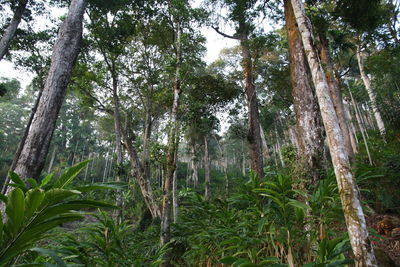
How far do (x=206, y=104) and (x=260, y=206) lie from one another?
8.89 metres

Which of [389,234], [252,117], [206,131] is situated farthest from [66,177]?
[206,131]

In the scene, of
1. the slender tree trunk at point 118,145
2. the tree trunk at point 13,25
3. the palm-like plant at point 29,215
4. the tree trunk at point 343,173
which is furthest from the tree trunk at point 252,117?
the tree trunk at point 13,25

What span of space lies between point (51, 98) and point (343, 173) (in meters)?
5.19

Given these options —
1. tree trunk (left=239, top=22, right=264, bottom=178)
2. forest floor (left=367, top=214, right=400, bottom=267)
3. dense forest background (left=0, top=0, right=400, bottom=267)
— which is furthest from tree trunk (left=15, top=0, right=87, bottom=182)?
forest floor (left=367, top=214, right=400, bottom=267)

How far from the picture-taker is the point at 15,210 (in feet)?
2.25

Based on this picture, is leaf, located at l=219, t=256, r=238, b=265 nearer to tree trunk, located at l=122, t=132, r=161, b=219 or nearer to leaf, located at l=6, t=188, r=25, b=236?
leaf, located at l=6, t=188, r=25, b=236

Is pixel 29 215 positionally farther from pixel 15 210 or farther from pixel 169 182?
pixel 169 182

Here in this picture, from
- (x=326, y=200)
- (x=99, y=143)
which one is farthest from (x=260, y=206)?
(x=99, y=143)

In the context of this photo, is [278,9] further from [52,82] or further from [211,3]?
[52,82]

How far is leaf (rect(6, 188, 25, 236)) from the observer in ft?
2.23

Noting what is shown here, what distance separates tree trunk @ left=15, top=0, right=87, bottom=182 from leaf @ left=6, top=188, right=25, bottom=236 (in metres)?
4.05

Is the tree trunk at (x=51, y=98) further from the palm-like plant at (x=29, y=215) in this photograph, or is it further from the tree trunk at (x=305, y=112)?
the tree trunk at (x=305, y=112)

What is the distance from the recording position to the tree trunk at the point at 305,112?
3.64 metres

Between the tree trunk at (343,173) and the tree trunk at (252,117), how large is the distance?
4568mm
